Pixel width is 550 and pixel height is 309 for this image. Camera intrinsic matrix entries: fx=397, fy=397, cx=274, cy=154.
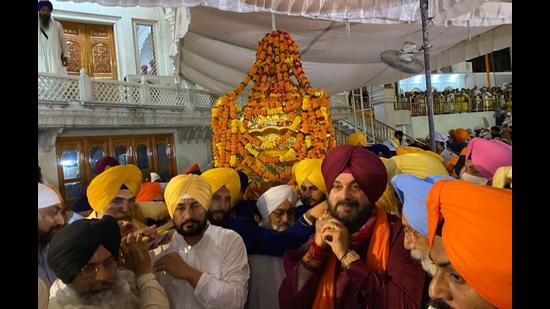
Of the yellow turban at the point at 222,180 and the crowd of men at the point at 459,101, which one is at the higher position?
the crowd of men at the point at 459,101

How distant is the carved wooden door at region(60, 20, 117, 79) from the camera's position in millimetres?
11828

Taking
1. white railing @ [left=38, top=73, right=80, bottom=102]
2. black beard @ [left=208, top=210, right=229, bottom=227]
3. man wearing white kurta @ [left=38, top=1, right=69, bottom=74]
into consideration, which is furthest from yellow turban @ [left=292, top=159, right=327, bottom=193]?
man wearing white kurta @ [left=38, top=1, right=69, bottom=74]

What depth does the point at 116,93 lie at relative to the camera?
381 inches

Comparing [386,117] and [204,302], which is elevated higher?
[386,117]

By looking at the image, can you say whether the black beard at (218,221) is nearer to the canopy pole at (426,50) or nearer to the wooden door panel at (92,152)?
the canopy pole at (426,50)

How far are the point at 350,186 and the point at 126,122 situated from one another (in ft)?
29.6

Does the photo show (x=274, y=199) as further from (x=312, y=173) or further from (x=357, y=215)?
(x=357, y=215)

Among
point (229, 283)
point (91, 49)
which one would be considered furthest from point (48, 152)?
point (229, 283)

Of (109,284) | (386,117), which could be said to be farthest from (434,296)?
(386,117)

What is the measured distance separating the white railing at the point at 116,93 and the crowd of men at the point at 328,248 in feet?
21.9

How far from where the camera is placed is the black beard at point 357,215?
1.78m

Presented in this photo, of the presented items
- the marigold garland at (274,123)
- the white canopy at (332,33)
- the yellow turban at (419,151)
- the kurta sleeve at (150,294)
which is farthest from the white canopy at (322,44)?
the kurta sleeve at (150,294)

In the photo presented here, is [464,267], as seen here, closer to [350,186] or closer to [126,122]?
[350,186]
